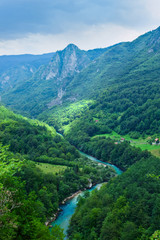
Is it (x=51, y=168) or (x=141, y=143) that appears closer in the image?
(x=51, y=168)

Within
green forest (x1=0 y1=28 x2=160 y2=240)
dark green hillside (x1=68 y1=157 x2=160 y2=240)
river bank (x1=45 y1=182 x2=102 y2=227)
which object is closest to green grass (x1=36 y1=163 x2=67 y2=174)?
green forest (x1=0 y1=28 x2=160 y2=240)

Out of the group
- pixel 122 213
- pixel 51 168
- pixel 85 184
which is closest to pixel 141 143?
pixel 85 184

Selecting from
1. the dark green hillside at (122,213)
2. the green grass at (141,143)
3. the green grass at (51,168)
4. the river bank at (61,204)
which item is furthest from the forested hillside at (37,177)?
the green grass at (141,143)

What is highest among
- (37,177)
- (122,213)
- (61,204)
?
(37,177)

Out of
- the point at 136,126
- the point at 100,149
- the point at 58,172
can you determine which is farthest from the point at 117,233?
the point at 136,126

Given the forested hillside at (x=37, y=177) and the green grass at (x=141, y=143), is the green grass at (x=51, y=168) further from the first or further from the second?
the green grass at (x=141, y=143)

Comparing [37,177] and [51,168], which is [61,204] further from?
[51,168]

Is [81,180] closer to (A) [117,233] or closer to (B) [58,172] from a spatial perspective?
(B) [58,172]

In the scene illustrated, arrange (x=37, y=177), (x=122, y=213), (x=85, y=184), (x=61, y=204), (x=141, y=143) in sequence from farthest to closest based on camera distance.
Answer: (x=141, y=143) < (x=85, y=184) < (x=61, y=204) < (x=37, y=177) < (x=122, y=213)
